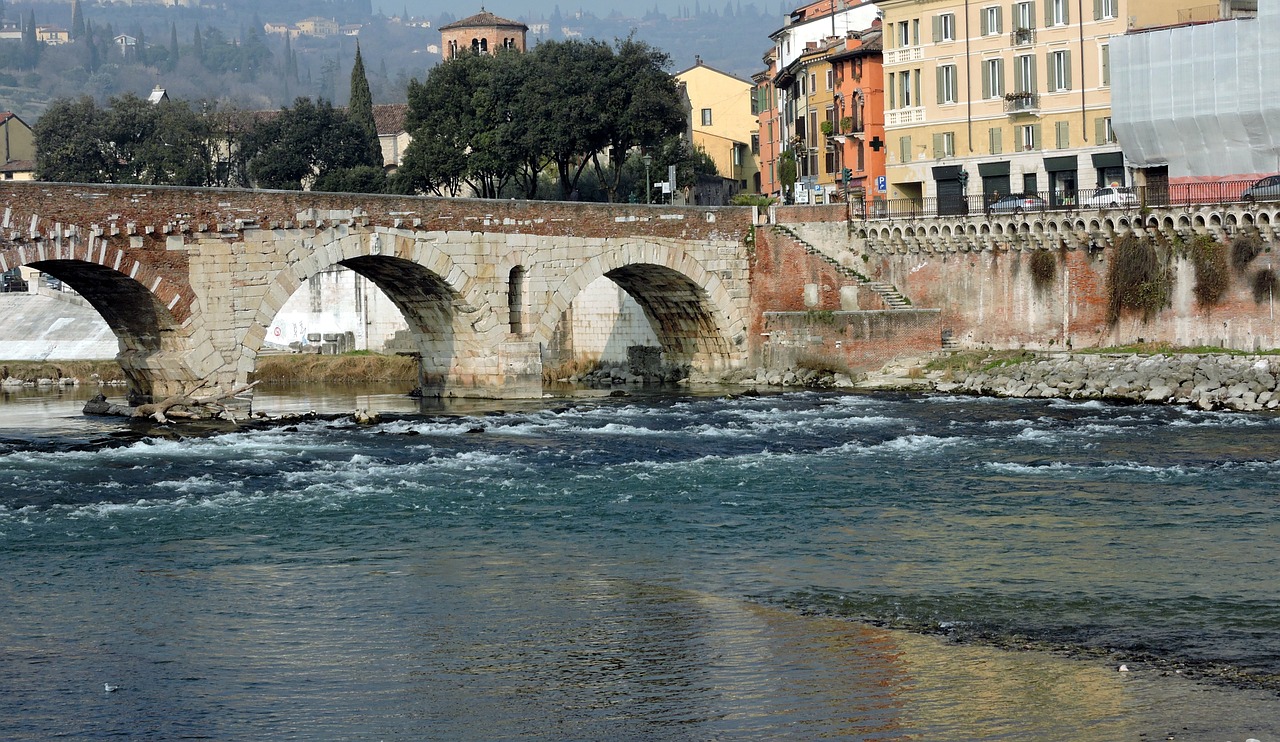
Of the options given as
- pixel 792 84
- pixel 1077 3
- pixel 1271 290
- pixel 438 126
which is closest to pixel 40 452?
pixel 1271 290

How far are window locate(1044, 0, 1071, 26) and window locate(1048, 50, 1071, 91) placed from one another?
3.14 ft

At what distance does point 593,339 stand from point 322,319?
11.9 metres

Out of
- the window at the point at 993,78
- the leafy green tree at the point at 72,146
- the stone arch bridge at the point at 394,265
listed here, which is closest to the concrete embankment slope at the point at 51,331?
→ the stone arch bridge at the point at 394,265

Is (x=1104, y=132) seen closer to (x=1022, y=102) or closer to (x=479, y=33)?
(x=1022, y=102)

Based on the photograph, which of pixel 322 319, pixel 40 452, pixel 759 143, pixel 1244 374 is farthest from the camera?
pixel 759 143

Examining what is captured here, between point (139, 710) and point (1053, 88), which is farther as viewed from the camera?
point (1053, 88)

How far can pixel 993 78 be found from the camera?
55000 millimetres

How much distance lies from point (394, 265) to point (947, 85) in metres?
22.0

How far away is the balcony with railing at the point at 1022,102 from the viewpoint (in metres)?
54.0

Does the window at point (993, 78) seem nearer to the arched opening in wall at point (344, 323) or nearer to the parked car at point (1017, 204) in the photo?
the parked car at point (1017, 204)

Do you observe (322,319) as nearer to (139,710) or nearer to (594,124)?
(594,124)

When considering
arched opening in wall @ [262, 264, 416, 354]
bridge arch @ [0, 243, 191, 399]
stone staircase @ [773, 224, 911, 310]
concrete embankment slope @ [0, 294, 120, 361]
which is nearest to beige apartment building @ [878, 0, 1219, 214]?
stone staircase @ [773, 224, 911, 310]

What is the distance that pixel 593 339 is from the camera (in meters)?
57.7

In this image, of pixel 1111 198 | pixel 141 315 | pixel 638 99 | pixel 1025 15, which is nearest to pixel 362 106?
pixel 638 99
